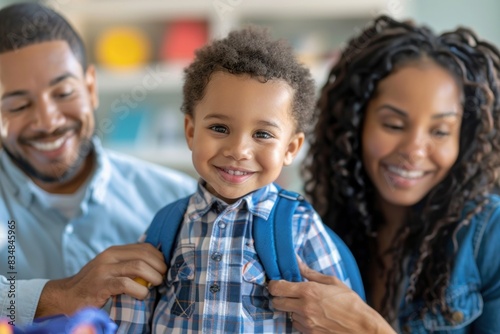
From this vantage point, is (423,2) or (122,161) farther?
(423,2)

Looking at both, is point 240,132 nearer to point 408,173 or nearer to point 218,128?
point 218,128

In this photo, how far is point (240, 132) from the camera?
100 cm

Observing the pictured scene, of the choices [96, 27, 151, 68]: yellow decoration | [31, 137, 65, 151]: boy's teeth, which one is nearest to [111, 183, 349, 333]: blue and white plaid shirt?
[31, 137, 65, 151]: boy's teeth

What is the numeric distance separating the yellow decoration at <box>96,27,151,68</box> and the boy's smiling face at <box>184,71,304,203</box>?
2.35 metres

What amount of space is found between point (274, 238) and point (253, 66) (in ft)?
1.02

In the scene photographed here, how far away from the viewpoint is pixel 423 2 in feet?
9.83

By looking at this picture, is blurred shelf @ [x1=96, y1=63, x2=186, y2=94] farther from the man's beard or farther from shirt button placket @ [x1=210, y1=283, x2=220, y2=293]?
shirt button placket @ [x1=210, y1=283, x2=220, y2=293]

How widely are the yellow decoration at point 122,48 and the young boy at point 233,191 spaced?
7.49ft

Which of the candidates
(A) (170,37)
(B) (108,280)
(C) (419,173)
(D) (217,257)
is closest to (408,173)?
(C) (419,173)

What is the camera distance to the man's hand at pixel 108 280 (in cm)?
108

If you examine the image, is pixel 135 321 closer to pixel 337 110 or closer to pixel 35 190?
pixel 35 190

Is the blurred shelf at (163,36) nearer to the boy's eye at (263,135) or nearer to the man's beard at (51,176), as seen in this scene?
the man's beard at (51,176)

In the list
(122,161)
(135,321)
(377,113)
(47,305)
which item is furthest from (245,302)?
(122,161)

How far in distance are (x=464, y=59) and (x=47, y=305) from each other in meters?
1.08
